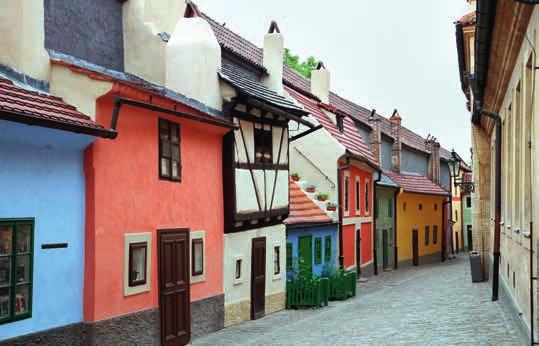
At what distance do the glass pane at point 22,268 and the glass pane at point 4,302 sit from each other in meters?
0.25

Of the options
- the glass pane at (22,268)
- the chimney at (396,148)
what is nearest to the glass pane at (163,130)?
the glass pane at (22,268)

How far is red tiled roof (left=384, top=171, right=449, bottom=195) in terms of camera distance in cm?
4559

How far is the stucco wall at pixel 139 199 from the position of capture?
12.4 metres

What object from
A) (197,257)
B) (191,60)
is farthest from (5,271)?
(191,60)

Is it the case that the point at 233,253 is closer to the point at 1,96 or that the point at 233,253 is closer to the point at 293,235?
the point at 293,235

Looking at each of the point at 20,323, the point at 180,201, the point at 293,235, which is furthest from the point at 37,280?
the point at 293,235

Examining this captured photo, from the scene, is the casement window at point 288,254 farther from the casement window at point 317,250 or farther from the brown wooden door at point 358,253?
the brown wooden door at point 358,253

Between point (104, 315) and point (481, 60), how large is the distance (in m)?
7.64

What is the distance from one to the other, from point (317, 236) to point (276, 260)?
19.2ft

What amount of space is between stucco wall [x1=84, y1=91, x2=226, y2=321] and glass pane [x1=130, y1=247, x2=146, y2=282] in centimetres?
30

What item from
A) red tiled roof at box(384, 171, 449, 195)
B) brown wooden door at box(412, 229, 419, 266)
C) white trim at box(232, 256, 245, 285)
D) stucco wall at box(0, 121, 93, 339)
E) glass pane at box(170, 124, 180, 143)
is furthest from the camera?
brown wooden door at box(412, 229, 419, 266)

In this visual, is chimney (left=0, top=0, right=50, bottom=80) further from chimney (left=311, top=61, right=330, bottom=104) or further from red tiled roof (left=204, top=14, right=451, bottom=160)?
chimney (left=311, top=61, right=330, bottom=104)

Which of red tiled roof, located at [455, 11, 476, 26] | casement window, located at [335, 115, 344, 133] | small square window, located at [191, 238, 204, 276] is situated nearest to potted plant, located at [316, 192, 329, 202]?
casement window, located at [335, 115, 344, 133]

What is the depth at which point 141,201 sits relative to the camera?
554 inches
